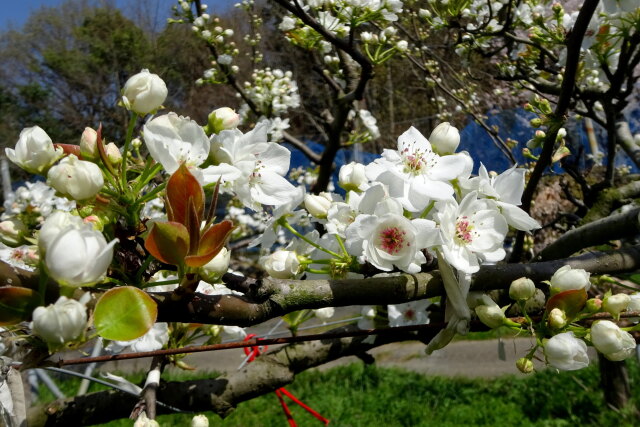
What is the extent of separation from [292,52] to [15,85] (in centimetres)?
730

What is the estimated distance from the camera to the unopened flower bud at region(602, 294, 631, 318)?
811mm

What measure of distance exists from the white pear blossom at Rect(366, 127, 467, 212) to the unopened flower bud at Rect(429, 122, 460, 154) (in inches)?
0.6

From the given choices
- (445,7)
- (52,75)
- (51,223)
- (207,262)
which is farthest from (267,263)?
(52,75)

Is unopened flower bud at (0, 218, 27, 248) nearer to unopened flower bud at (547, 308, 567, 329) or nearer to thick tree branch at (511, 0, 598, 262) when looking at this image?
unopened flower bud at (547, 308, 567, 329)

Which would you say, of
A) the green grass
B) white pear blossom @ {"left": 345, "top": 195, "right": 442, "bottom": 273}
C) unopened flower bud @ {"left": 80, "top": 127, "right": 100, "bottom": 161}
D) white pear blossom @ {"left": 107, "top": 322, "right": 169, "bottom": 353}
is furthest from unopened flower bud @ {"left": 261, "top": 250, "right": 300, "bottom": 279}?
the green grass

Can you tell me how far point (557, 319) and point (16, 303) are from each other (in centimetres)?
71

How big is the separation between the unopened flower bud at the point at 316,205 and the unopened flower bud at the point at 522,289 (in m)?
0.39

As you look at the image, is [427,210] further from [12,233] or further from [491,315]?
[12,233]

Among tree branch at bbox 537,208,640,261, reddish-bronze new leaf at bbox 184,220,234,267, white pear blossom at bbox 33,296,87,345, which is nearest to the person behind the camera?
white pear blossom at bbox 33,296,87,345

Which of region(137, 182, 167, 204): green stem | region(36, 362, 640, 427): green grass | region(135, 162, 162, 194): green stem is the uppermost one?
region(135, 162, 162, 194): green stem

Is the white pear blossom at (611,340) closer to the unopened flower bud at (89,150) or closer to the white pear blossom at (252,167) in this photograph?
the white pear blossom at (252,167)

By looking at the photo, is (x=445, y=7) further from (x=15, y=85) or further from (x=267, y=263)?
(x=15, y=85)

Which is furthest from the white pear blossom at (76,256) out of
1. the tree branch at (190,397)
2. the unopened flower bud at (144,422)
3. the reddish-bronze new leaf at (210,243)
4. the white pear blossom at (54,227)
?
the tree branch at (190,397)

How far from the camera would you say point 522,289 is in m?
0.81
